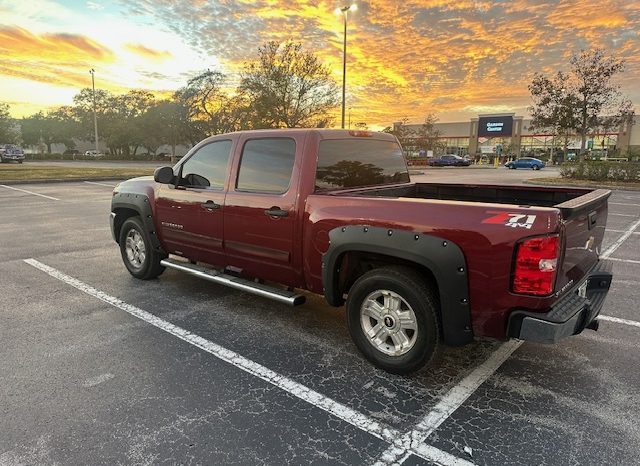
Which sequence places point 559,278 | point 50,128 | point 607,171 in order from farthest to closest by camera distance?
point 50,128, point 607,171, point 559,278

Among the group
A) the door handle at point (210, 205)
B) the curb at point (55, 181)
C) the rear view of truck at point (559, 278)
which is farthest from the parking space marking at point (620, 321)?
the curb at point (55, 181)

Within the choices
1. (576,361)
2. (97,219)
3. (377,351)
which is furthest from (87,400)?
(97,219)

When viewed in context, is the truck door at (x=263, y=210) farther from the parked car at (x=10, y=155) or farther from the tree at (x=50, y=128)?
the tree at (x=50, y=128)

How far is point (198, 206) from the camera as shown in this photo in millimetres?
4844

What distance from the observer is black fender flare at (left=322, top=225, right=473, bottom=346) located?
300cm

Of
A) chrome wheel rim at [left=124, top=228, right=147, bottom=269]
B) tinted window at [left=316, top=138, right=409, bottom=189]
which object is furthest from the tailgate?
chrome wheel rim at [left=124, top=228, right=147, bottom=269]

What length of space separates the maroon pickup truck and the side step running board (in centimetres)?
2

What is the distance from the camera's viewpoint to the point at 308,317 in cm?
466

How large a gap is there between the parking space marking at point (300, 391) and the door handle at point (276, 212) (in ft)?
4.03

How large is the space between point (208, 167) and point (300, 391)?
2.75 meters

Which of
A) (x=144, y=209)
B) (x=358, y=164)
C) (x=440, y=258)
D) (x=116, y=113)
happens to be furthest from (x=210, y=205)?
(x=116, y=113)

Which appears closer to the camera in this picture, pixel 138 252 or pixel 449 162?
pixel 138 252

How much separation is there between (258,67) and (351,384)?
3519cm

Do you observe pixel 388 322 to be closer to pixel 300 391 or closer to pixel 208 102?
pixel 300 391
